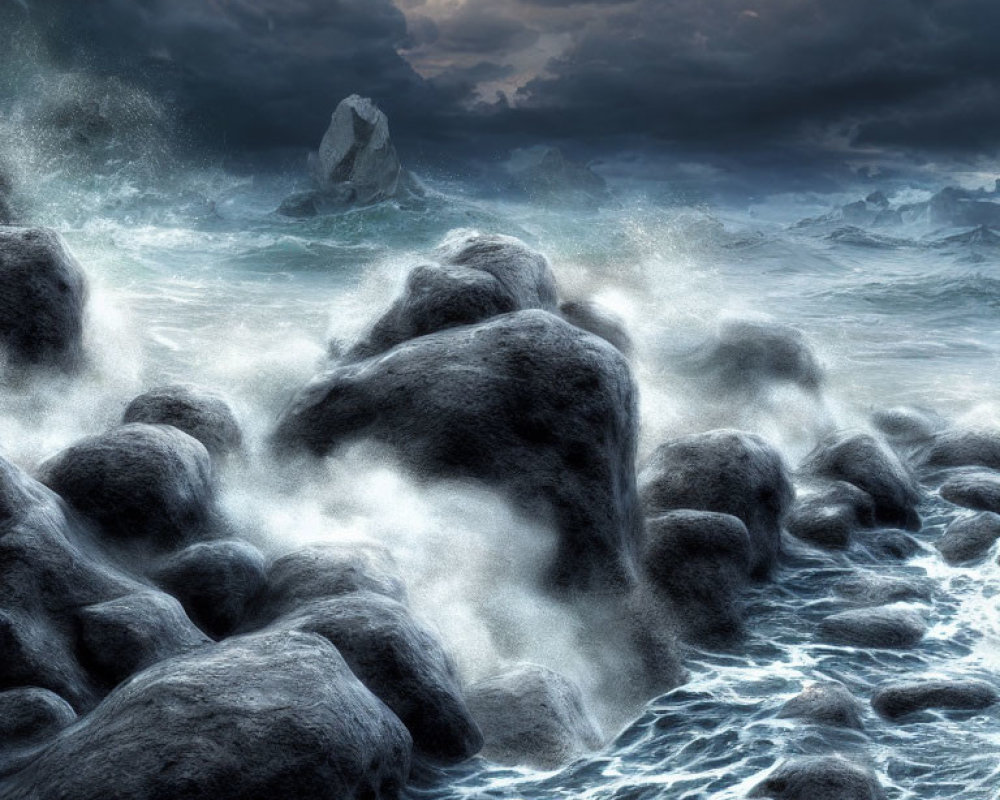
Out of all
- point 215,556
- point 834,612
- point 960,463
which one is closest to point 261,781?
point 215,556

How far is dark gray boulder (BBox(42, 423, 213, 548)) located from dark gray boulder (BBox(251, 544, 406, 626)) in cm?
104

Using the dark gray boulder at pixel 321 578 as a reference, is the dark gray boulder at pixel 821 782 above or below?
below

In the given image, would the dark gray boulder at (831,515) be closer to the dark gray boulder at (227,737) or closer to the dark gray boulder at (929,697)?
the dark gray boulder at (929,697)

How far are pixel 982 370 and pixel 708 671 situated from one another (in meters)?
23.0

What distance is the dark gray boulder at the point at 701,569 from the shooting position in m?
10.8

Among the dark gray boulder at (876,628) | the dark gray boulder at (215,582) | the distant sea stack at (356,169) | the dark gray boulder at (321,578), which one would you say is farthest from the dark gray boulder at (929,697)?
the distant sea stack at (356,169)

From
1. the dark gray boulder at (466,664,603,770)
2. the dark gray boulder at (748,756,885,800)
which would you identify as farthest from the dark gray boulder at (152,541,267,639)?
the dark gray boulder at (748,756,885,800)

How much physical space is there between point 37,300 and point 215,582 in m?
5.32

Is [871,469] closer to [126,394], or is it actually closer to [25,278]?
[126,394]

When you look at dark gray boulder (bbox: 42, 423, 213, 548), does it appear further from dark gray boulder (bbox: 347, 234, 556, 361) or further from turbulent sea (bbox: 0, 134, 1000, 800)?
dark gray boulder (bbox: 347, 234, 556, 361)

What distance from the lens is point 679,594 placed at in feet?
35.9

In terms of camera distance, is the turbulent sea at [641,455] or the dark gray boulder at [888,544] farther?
the dark gray boulder at [888,544]

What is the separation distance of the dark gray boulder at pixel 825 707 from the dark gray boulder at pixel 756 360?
9068 millimetres

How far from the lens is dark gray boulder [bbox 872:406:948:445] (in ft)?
59.4
